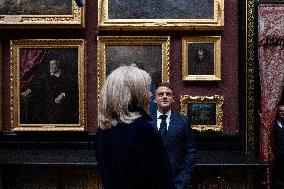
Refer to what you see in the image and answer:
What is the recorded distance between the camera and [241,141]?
21.7 feet

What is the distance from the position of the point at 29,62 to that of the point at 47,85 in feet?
1.28

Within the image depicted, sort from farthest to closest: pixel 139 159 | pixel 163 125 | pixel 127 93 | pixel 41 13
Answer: pixel 41 13
pixel 163 125
pixel 127 93
pixel 139 159

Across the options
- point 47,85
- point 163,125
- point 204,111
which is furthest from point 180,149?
point 47,85

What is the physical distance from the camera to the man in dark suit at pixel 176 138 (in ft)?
14.6

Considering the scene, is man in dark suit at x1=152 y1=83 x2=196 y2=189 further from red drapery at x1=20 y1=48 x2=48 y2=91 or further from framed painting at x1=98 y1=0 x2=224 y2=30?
red drapery at x1=20 y1=48 x2=48 y2=91

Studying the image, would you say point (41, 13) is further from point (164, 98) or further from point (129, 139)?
point (129, 139)

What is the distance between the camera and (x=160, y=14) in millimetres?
6516

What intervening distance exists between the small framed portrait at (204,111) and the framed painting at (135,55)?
42cm

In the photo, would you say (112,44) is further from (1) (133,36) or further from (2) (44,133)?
(2) (44,133)

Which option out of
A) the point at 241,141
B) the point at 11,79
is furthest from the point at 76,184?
the point at 241,141

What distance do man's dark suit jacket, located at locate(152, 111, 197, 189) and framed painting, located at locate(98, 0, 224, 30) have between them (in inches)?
81.5

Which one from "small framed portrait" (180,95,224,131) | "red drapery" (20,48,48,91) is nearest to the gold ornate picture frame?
"small framed portrait" (180,95,224,131)

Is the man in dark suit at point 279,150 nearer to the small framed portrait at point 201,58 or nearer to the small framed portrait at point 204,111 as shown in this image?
the small framed portrait at point 204,111

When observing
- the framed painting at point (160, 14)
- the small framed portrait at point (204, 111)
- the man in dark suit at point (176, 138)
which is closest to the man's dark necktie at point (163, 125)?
the man in dark suit at point (176, 138)
